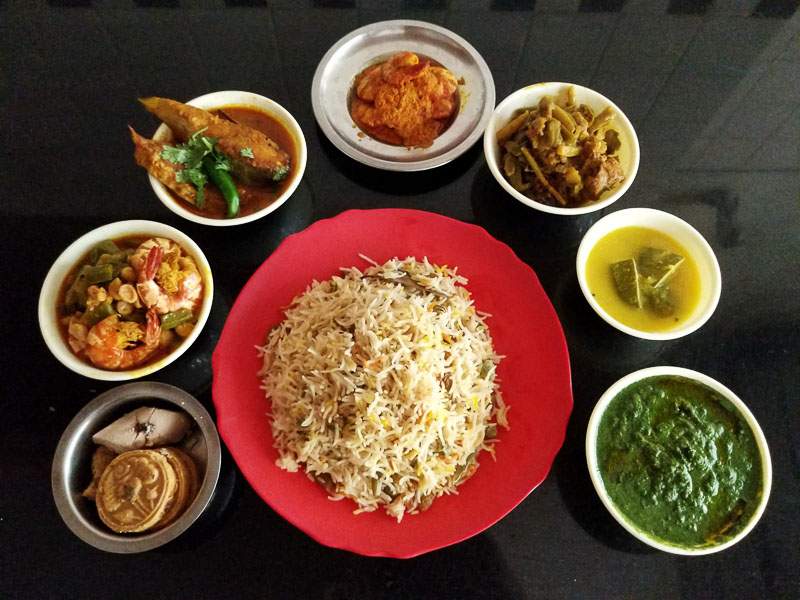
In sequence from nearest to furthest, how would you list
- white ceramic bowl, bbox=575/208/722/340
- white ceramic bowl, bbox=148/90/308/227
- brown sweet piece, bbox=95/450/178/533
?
1. brown sweet piece, bbox=95/450/178/533
2. white ceramic bowl, bbox=575/208/722/340
3. white ceramic bowl, bbox=148/90/308/227

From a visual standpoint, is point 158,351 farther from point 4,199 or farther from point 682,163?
point 682,163

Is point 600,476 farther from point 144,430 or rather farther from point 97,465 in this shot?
point 97,465

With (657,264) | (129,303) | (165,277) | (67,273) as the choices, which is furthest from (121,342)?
(657,264)

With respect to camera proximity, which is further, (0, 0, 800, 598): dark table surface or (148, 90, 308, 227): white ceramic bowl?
(148, 90, 308, 227): white ceramic bowl

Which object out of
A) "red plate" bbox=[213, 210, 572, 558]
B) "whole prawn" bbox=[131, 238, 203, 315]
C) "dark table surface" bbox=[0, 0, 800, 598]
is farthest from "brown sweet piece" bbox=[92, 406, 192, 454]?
"whole prawn" bbox=[131, 238, 203, 315]

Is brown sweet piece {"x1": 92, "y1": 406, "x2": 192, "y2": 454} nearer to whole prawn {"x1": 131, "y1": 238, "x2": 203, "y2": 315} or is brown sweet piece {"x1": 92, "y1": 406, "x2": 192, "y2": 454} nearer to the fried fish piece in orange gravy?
whole prawn {"x1": 131, "y1": 238, "x2": 203, "y2": 315}

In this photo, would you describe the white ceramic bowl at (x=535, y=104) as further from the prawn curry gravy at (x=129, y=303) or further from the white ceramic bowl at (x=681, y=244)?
the prawn curry gravy at (x=129, y=303)

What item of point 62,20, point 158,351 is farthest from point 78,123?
point 158,351
